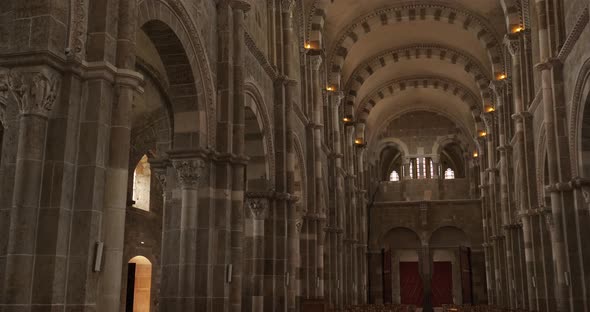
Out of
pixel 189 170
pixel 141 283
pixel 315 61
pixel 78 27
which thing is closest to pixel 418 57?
pixel 315 61

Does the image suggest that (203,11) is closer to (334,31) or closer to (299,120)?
(299,120)

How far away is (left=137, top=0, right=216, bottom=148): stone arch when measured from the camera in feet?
39.9

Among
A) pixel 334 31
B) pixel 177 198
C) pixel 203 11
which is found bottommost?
pixel 177 198

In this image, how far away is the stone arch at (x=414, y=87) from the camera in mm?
38781

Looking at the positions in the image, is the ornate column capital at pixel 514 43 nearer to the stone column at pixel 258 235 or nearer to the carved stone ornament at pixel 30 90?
the stone column at pixel 258 235

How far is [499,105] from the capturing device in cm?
Answer: 2919

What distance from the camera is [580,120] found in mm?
15773

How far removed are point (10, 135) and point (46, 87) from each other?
773 mm

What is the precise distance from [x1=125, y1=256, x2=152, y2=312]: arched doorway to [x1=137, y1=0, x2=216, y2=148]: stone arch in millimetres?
11739

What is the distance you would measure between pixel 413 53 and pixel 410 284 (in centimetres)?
1746

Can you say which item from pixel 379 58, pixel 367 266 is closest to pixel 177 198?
pixel 379 58

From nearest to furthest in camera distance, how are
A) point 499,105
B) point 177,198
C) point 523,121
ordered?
point 177,198 → point 523,121 → point 499,105

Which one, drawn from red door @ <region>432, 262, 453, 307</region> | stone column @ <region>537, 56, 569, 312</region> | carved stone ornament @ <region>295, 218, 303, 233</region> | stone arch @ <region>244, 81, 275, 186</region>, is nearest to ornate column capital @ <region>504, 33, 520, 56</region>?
stone column @ <region>537, 56, 569, 312</region>

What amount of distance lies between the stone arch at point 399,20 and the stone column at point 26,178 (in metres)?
23.8
